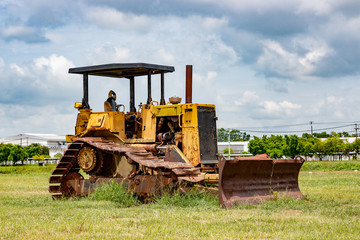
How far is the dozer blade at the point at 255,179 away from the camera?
41.2 feet

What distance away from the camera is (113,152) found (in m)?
14.8

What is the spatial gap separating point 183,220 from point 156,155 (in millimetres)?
5095

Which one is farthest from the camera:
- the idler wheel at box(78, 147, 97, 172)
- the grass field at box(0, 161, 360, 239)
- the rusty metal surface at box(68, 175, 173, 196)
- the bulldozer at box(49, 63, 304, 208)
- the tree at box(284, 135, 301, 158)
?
the tree at box(284, 135, 301, 158)

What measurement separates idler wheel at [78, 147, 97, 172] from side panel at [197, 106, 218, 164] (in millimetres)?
3183

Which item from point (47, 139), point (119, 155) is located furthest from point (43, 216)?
point (47, 139)

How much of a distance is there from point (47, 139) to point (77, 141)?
111 metres

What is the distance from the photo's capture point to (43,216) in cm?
1123

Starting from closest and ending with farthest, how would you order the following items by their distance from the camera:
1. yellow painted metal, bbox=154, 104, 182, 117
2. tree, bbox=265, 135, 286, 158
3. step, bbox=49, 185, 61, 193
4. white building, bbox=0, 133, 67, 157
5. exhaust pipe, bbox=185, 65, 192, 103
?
yellow painted metal, bbox=154, 104, 182, 117 < exhaust pipe, bbox=185, 65, 192, 103 < step, bbox=49, 185, 61, 193 < tree, bbox=265, 135, 286, 158 < white building, bbox=0, 133, 67, 157

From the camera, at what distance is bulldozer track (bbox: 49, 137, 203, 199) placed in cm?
1330

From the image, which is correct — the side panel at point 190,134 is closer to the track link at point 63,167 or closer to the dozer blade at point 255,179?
the dozer blade at point 255,179

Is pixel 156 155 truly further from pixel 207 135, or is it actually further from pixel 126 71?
pixel 126 71

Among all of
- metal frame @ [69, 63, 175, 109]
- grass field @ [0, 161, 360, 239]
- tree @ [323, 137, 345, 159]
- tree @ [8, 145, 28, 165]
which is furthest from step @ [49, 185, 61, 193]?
tree @ [323, 137, 345, 159]

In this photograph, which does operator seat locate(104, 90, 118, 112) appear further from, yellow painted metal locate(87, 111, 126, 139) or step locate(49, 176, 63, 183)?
step locate(49, 176, 63, 183)

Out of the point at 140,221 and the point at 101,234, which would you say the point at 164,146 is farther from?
the point at 101,234
